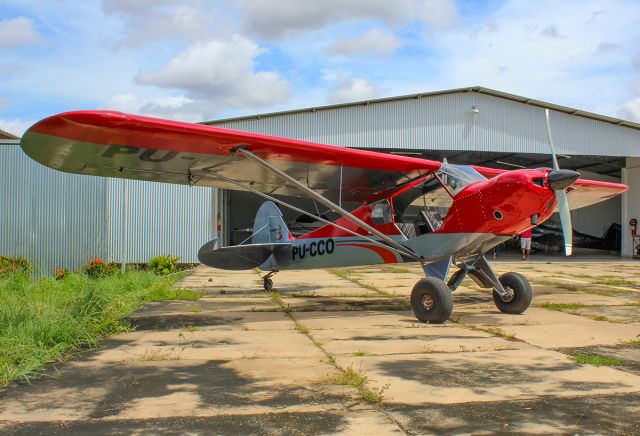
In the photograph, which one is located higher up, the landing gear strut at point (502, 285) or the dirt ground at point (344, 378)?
the landing gear strut at point (502, 285)

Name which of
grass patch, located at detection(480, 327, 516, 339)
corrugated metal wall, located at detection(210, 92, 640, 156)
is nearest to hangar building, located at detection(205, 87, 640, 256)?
corrugated metal wall, located at detection(210, 92, 640, 156)

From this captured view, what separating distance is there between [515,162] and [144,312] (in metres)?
26.0

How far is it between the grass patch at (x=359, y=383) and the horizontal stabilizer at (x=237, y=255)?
617 cm

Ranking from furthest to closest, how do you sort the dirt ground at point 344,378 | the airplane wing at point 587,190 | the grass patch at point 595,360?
the airplane wing at point 587,190 < the grass patch at point 595,360 < the dirt ground at point 344,378

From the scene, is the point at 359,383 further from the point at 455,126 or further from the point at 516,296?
the point at 455,126

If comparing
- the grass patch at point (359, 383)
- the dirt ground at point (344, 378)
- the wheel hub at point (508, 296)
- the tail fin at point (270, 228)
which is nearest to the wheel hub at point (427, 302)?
the dirt ground at point (344, 378)

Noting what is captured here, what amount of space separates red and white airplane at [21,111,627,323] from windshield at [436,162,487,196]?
0.02 meters

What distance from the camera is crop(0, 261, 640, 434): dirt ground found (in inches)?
134

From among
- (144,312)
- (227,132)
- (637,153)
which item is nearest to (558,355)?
(227,132)

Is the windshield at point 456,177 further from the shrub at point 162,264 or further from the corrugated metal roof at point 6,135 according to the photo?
the corrugated metal roof at point 6,135

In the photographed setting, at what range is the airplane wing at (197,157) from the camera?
6336 millimetres

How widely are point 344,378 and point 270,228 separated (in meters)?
7.24

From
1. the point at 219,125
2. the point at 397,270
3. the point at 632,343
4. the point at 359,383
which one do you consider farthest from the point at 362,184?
the point at 219,125

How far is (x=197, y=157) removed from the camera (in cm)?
791
